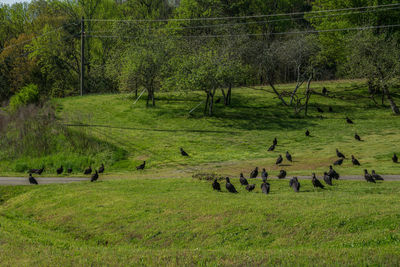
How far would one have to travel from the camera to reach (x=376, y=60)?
174ft

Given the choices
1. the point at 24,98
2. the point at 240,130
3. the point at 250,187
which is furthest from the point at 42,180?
the point at 24,98

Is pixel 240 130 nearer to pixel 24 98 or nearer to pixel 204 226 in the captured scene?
pixel 24 98

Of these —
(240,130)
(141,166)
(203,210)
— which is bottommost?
(141,166)

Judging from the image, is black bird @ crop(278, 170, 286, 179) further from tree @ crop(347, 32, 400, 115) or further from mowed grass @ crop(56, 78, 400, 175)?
tree @ crop(347, 32, 400, 115)

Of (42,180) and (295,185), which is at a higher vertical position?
(295,185)

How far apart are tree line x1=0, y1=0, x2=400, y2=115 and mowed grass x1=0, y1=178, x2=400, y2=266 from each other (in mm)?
28797

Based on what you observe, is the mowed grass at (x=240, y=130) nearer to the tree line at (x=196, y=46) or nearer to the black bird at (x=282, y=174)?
the tree line at (x=196, y=46)

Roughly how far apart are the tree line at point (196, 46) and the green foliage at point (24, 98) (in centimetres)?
1087

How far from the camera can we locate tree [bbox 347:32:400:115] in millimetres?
52500

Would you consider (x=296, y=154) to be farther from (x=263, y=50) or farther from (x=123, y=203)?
(x=263, y=50)

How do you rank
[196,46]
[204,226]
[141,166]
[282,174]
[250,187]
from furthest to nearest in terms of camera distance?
1. [196,46]
2. [141,166]
3. [282,174]
4. [250,187]
5. [204,226]

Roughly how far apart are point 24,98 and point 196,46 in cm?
2407

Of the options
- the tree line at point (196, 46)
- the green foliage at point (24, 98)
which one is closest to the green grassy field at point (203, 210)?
the green foliage at point (24, 98)

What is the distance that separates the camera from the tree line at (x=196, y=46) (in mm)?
52500
